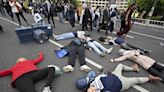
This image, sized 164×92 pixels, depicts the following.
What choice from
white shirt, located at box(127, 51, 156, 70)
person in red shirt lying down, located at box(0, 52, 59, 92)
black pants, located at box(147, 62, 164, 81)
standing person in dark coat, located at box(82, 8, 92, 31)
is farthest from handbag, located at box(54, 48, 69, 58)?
standing person in dark coat, located at box(82, 8, 92, 31)

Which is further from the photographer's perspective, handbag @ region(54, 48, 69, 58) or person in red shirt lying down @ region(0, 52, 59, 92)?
handbag @ region(54, 48, 69, 58)

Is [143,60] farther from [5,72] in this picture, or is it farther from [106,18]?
[5,72]

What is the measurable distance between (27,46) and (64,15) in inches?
263

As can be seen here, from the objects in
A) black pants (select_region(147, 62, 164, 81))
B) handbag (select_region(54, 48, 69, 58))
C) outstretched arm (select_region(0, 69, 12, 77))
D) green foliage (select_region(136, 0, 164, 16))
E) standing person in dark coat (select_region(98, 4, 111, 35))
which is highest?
green foliage (select_region(136, 0, 164, 16))

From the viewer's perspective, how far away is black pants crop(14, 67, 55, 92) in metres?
2.77

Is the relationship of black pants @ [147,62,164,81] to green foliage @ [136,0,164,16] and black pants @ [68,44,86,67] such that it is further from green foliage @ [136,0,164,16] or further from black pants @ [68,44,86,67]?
green foliage @ [136,0,164,16]

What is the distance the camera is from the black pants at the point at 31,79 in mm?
2769

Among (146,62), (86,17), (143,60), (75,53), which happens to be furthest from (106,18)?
(146,62)

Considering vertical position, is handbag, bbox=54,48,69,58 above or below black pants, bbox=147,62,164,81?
above

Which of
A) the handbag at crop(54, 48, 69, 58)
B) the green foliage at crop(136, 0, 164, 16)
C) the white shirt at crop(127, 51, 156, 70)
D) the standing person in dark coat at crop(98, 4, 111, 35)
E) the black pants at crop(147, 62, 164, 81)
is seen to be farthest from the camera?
the green foliage at crop(136, 0, 164, 16)

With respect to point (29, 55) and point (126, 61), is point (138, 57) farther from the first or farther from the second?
point (29, 55)

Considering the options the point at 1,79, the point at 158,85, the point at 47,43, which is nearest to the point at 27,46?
the point at 47,43

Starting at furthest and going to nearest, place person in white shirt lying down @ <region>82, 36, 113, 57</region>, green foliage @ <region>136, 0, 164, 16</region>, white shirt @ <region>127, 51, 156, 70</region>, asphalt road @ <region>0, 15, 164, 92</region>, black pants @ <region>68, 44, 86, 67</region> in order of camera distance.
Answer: green foliage @ <region>136, 0, 164, 16</region>
person in white shirt lying down @ <region>82, 36, 113, 57</region>
black pants @ <region>68, 44, 86, 67</region>
white shirt @ <region>127, 51, 156, 70</region>
asphalt road @ <region>0, 15, 164, 92</region>

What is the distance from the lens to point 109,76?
2.88 m
